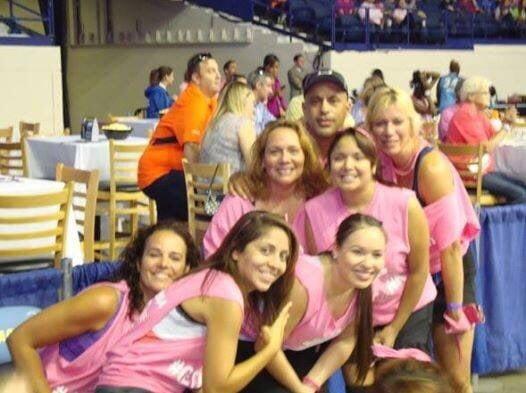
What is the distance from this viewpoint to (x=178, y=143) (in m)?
5.62

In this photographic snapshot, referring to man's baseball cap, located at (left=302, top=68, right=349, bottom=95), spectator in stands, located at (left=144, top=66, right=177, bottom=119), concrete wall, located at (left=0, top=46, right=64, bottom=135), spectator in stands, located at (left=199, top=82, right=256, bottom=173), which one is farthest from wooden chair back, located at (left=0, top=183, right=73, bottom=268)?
concrete wall, located at (left=0, top=46, right=64, bottom=135)

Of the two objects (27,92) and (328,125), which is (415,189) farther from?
(27,92)

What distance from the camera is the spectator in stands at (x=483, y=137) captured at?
7.34 m

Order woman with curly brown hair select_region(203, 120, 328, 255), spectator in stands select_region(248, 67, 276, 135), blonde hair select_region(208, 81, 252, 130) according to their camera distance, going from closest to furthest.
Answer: woman with curly brown hair select_region(203, 120, 328, 255)
blonde hair select_region(208, 81, 252, 130)
spectator in stands select_region(248, 67, 276, 135)

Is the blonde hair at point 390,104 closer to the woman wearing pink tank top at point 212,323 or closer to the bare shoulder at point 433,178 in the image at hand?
the bare shoulder at point 433,178

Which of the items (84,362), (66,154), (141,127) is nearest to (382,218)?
(84,362)

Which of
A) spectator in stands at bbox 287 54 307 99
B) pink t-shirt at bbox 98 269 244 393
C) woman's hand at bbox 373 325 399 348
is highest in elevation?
spectator in stands at bbox 287 54 307 99

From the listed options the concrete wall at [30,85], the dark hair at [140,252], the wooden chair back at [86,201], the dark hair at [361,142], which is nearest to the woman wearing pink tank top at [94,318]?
the dark hair at [140,252]

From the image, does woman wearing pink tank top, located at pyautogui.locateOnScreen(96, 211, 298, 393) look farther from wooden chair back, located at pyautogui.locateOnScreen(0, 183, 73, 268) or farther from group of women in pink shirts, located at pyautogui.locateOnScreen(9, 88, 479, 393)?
wooden chair back, located at pyautogui.locateOnScreen(0, 183, 73, 268)

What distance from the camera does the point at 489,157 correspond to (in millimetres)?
7562

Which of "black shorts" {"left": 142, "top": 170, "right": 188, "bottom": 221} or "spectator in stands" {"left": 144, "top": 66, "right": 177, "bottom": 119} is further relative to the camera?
"spectator in stands" {"left": 144, "top": 66, "right": 177, "bottom": 119}

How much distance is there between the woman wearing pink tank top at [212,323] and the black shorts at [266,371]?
0.10 metres

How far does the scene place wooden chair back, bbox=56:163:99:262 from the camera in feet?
17.3

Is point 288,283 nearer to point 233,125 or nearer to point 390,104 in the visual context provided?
point 390,104
